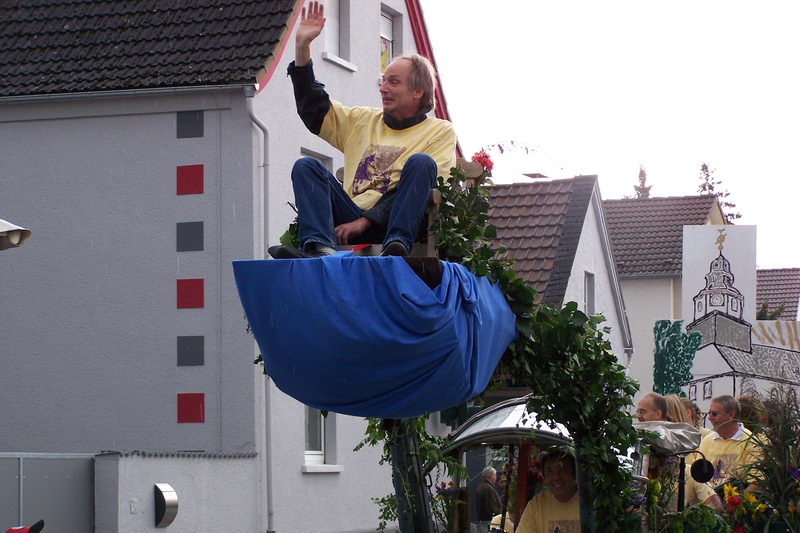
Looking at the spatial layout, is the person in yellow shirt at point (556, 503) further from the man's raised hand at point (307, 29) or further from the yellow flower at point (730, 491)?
the man's raised hand at point (307, 29)

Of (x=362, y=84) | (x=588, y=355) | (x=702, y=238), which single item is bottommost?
(x=588, y=355)

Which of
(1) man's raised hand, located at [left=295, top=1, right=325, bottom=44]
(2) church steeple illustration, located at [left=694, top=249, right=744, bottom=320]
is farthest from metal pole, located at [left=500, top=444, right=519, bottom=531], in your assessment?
(2) church steeple illustration, located at [left=694, top=249, right=744, bottom=320]

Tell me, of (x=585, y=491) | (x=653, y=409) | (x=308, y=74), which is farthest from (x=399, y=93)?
(x=653, y=409)

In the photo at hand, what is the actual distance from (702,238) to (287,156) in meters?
7.27

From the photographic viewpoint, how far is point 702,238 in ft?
76.3

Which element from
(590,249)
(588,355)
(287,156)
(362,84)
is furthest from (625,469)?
(590,249)

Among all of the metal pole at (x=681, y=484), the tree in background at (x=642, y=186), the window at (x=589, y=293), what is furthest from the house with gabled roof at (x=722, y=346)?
the tree in background at (x=642, y=186)

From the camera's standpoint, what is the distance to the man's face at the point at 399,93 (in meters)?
7.84

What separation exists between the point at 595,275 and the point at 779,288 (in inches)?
A: 1099

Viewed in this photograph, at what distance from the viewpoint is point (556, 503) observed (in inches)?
381

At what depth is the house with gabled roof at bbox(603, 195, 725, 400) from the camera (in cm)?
4128

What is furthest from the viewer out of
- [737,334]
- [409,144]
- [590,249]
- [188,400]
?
[590,249]

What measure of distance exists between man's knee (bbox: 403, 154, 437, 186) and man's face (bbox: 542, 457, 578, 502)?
2916mm

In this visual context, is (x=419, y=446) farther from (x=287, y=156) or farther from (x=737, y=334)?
(x=737, y=334)
